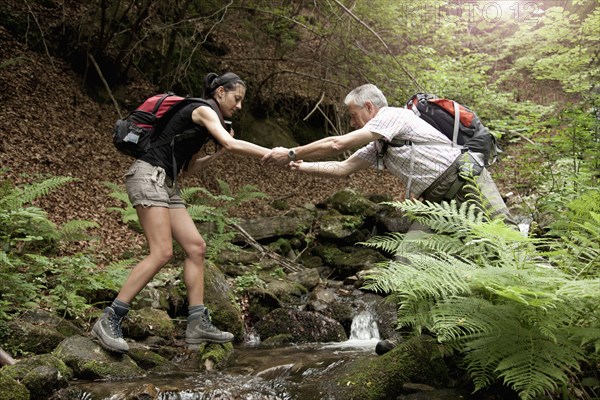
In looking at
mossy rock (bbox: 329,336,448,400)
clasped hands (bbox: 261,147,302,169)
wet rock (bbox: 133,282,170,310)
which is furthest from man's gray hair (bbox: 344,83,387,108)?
wet rock (bbox: 133,282,170,310)

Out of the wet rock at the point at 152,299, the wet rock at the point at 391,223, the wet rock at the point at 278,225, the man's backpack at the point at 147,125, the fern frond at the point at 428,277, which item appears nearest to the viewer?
the fern frond at the point at 428,277

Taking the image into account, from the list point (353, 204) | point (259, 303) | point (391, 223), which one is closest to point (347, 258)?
point (391, 223)

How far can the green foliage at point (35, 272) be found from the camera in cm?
495

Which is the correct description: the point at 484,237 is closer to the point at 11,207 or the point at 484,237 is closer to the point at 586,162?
the point at 586,162

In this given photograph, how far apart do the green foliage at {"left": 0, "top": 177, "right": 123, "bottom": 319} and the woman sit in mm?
1071

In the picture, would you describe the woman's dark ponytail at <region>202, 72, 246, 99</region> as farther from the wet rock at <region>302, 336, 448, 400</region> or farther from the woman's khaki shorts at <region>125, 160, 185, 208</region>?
the wet rock at <region>302, 336, 448, 400</region>

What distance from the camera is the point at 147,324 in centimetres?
564

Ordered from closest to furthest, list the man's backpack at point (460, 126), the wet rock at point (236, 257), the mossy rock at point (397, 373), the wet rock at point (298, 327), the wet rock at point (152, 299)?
the mossy rock at point (397, 373) < the man's backpack at point (460, 126) < the wet rock at point (152, 299) < the wet rock at point (298, 327) < the wet rock at point (236, 257)

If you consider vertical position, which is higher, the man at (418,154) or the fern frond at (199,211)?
the man at (418,154)

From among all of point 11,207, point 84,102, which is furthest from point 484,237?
point 84,102

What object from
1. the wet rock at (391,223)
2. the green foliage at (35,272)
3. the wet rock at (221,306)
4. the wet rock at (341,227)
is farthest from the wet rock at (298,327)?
the wet rock at (391,223)

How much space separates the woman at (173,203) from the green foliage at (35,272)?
1071mm

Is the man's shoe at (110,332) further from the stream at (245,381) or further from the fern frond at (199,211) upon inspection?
the fern frond at (199,211)

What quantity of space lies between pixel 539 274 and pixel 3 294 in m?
4.55
